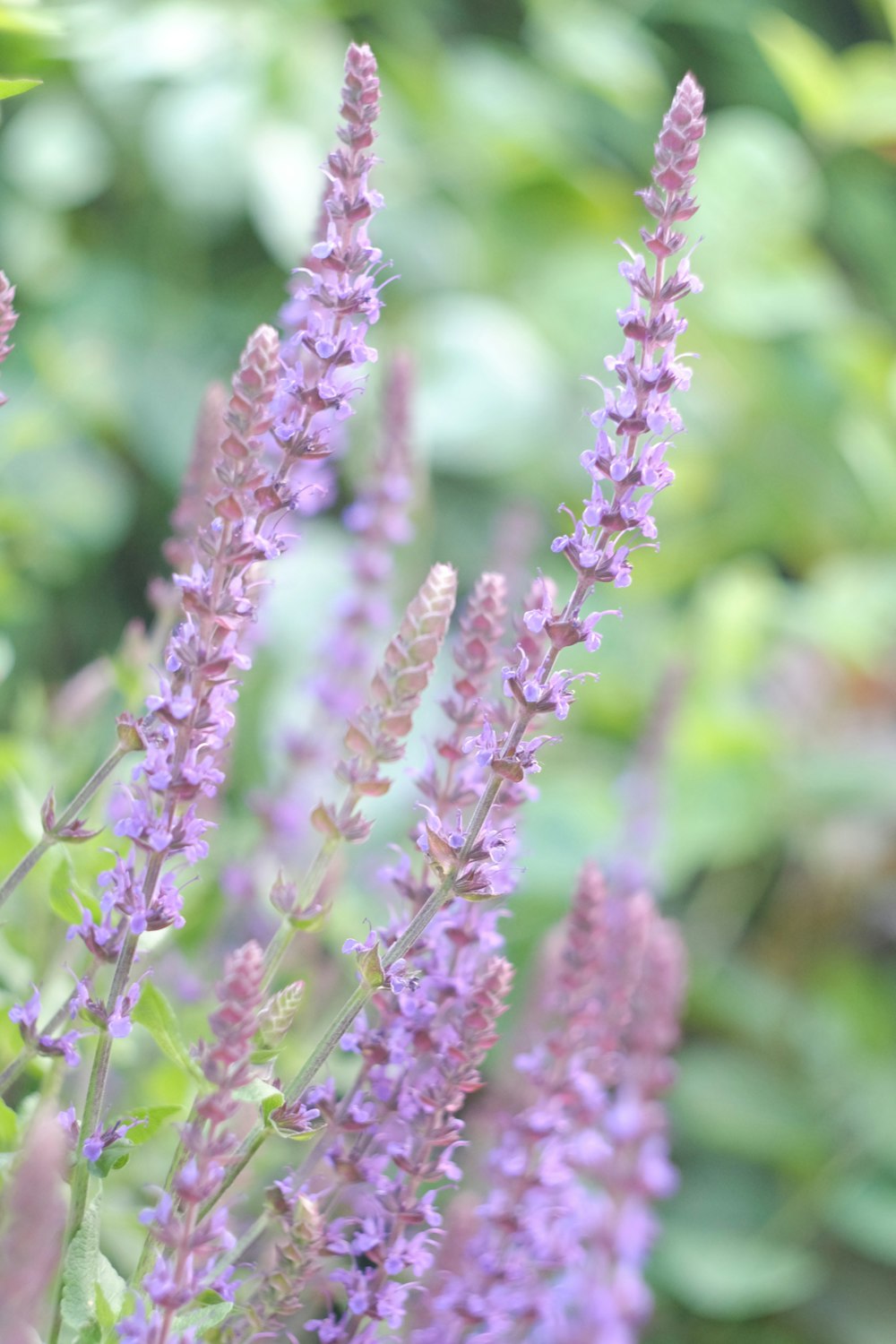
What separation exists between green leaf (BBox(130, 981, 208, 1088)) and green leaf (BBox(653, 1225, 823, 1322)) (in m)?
1.17

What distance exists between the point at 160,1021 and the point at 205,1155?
0.10m

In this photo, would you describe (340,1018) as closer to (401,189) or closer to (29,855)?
(29,855)

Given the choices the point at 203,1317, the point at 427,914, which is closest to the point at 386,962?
the point at 427,914

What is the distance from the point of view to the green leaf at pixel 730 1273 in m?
1.54

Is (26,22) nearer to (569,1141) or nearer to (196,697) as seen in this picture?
(196,697)

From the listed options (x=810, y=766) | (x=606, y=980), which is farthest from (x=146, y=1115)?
(x=810, y=766)

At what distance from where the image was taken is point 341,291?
1.71 ft

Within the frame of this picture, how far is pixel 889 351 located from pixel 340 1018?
7.83 ft

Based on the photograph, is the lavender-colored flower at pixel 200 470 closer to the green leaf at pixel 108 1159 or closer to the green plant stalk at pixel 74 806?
the green plant stalk at pixel 74 806

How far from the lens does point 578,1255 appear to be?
0.75 m

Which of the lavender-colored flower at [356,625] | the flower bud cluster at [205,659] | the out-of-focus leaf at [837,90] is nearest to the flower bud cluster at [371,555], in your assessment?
the lavender-colored flower at [356,625]

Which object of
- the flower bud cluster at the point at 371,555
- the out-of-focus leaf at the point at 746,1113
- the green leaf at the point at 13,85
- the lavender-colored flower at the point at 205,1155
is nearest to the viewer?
the lavender-colored flower at the point at 205,1155

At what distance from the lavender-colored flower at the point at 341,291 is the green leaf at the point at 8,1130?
261 mm

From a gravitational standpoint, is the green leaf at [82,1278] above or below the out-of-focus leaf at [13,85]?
below
